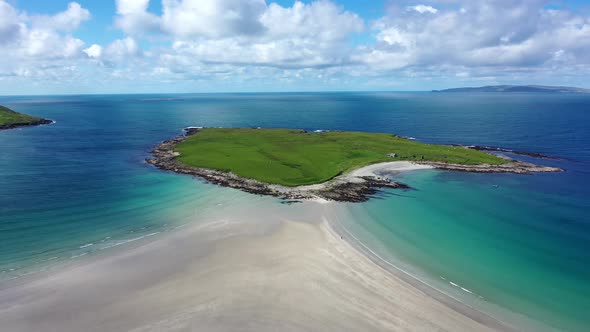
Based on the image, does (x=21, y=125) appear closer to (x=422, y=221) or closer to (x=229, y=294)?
(x=229, y=294)

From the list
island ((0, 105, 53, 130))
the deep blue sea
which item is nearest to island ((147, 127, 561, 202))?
the deep blue sea

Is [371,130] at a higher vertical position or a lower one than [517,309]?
higher

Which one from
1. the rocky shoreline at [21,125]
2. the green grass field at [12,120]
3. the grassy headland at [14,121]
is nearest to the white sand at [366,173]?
the rocky shoreline at [21,125]

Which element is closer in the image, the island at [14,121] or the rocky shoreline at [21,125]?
the rocky shoreline at [21,125]

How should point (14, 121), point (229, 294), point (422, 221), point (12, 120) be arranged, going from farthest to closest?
point (12, 120) < point (14, 121) < point (422, 221) < point (229, 294)

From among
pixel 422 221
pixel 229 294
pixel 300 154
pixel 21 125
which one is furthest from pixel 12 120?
pixel 422 221

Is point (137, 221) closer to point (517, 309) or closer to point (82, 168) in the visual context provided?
point (82, 168)

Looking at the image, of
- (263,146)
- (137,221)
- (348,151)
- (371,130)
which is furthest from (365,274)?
(371,130)

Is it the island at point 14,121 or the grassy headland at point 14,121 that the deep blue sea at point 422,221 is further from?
the grassy headland at point 14,121
